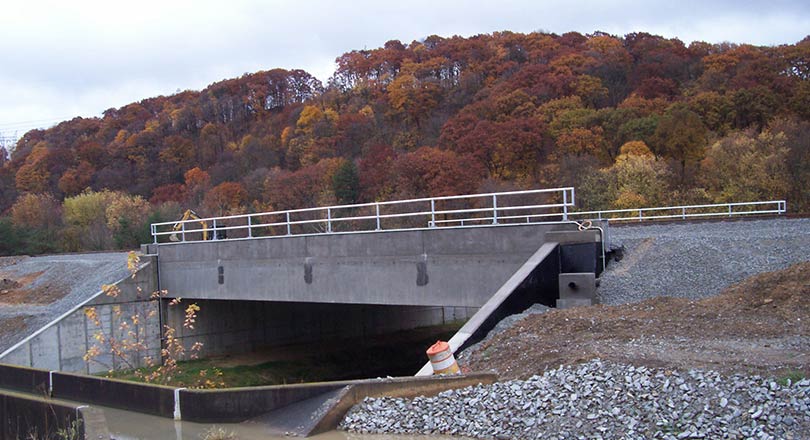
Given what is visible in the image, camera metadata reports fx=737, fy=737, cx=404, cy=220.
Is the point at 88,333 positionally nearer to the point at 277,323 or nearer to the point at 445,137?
the point at 277,323

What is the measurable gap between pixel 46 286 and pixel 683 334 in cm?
2805

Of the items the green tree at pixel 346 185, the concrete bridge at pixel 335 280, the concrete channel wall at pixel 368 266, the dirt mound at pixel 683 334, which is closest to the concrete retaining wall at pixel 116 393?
the dirt mound at pixel 683 334

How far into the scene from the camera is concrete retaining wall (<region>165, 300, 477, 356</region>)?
28297 millimetres

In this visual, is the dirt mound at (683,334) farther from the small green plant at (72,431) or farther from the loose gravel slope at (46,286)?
the loose gravel slope at (46,286)

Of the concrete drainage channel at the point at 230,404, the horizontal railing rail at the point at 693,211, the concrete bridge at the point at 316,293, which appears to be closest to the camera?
the concrete drainage channel at the point at 230,404

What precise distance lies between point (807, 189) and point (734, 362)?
34762 mm

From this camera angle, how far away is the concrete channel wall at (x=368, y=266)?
17844mm

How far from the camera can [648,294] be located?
15125mm

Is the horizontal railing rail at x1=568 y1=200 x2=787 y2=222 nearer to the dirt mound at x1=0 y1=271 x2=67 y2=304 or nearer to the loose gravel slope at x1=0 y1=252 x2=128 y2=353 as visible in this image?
the loose gravel slope at x1=0 y1=252 x2=128 y2=353

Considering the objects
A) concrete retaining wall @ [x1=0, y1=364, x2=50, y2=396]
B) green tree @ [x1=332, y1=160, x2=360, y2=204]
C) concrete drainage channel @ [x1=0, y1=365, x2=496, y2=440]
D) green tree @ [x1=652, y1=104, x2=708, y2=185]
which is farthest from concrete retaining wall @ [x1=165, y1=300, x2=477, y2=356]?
green tree @ [x1=332, y1=160, x2=360, y2=204]

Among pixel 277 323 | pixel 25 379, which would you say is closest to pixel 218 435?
pixel 25 379

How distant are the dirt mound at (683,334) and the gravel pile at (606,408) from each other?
1.55ft

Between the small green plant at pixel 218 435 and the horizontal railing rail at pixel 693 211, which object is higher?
the horizontal railing rail at pixel 693 211

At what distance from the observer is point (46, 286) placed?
31469mm
